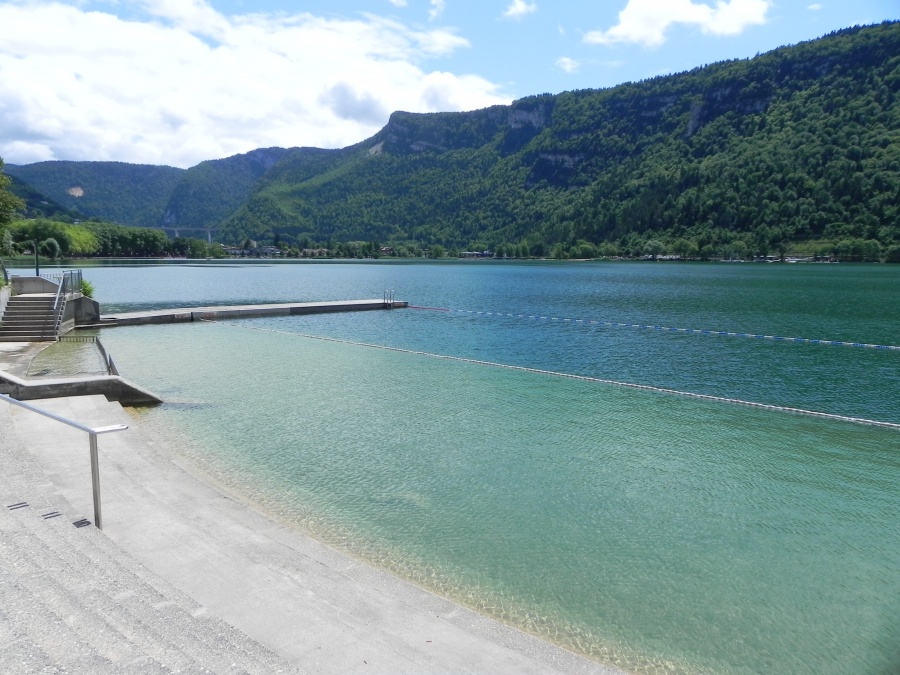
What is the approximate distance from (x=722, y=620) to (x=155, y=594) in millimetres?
5554

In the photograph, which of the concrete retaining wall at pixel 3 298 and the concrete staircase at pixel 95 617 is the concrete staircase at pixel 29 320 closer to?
the concrete retaining wall at pixel 3 298

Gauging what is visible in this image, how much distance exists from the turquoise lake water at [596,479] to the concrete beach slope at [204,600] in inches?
35.6

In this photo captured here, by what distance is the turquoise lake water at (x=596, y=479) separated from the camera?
6422 millimetres

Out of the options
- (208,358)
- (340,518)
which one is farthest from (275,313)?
(340,518)

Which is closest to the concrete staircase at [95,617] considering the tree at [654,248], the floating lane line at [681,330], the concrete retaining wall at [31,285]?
the concrete retaining wall at [31,285]

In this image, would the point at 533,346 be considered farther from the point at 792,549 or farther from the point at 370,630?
the point at 370,630

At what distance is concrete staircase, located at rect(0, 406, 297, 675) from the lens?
4004 millimetres

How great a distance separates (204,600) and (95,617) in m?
1.22

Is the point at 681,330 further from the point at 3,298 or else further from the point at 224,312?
the point at 3,298

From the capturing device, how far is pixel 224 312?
33.2 meters

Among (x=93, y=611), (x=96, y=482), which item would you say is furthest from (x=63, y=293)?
(x=93, y=611)

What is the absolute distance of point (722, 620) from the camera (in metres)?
6.35

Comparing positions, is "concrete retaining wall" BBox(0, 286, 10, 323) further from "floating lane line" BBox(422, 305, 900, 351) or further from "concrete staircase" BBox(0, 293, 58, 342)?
"floating lane line" BBox(422, 305, 900, 351)

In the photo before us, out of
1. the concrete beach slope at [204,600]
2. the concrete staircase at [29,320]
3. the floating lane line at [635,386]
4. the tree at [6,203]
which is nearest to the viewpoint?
the concrete beach slope at [204,600]
